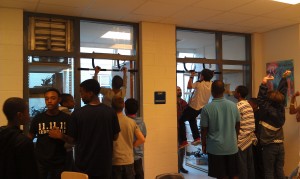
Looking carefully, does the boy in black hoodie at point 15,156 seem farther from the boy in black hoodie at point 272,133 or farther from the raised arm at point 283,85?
the raised arm at point 283,85

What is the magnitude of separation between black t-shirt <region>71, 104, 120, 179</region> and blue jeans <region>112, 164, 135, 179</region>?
239mm

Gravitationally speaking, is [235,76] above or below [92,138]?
above

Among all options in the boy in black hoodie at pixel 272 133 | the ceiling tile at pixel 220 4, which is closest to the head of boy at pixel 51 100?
the ceiling tile at pixel 220 4

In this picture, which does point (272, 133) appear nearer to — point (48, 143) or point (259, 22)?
point (259, 22)

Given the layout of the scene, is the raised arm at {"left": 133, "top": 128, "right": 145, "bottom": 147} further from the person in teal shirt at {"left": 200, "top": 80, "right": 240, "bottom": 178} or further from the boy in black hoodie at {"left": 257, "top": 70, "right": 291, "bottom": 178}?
the boy in black hoodie at {"left": 257, "top": 70, "right": 291, "bottom": 178}

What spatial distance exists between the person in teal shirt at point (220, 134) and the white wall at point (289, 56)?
208 cm

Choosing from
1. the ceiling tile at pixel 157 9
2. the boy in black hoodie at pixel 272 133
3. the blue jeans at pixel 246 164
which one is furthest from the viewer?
the boy in black hoodie at pixel 272 133

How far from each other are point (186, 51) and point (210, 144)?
2463 millimetres

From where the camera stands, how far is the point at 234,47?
574cm

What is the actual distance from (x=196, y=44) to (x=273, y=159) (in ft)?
8.22

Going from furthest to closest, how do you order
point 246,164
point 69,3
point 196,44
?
point 196,44, point 246,164, point 69,3

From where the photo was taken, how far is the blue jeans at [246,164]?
161 inches

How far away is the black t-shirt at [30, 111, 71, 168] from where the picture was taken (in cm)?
281

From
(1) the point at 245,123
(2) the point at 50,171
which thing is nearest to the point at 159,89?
(1) the point at 245,123
